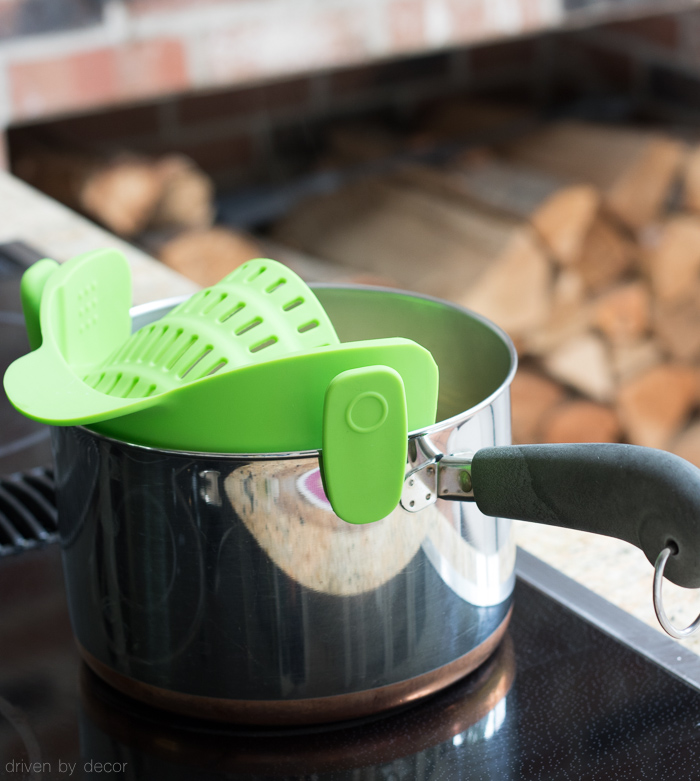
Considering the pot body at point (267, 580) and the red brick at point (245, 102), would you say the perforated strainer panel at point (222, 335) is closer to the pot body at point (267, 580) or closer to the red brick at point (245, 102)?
the pot body at point (267, 580)

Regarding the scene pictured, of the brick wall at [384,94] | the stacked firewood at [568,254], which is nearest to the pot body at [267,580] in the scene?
the stacked firewood at [568,254]

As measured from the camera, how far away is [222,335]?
34cm

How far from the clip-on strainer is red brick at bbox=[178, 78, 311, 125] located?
1.38 m

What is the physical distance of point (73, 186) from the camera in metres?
1.43

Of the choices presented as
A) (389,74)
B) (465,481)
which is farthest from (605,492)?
(389,74)

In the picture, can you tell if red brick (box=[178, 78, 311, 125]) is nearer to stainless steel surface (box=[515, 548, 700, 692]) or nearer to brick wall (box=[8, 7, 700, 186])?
brick wall (box=[8, 7, 700, 186])

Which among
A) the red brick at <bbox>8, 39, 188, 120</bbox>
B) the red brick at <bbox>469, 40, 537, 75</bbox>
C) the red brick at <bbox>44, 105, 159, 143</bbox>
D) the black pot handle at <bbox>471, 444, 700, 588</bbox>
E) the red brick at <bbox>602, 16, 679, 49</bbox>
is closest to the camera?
the black pot handle at <bbox>471, 444, 700, 588</bbox>

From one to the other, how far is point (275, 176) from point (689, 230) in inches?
29.4

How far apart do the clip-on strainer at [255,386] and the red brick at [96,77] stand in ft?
3.07

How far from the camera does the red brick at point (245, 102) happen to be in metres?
1.67

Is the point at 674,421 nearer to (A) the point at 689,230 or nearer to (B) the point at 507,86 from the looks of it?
(A) the point at 689,230

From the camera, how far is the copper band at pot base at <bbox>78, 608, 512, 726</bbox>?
0.34 metres

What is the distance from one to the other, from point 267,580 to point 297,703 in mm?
52

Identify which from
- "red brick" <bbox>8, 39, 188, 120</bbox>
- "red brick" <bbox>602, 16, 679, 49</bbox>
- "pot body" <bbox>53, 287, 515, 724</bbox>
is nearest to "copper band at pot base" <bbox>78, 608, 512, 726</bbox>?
"pot body" <bbox>53, 287, 515, 724</bbox>
